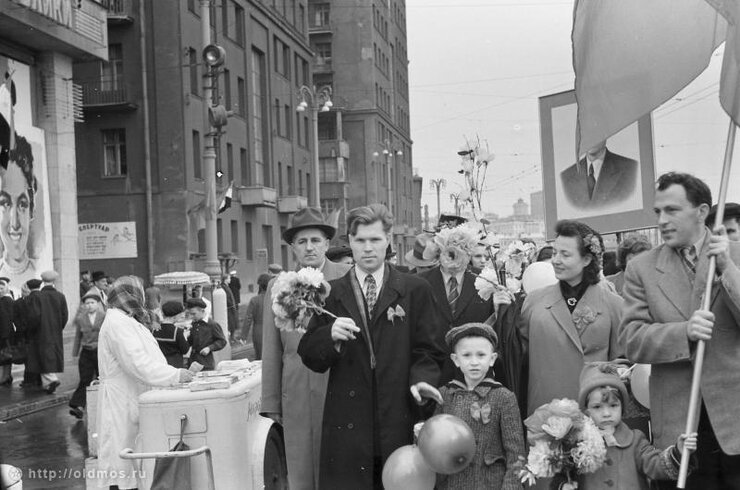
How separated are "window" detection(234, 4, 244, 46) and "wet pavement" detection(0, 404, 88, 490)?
3242cm

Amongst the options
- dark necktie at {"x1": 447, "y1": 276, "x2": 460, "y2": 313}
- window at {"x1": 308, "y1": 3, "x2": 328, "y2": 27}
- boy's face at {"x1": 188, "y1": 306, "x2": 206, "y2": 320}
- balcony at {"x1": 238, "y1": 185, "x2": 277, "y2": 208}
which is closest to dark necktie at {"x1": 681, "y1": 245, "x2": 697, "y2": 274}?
dark necktie at {"x1": 447, "y1": 276, "x2": 460, "y2": 313}

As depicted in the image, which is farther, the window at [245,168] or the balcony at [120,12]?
the window at [245,168]

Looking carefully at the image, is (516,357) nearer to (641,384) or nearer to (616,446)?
(641,384)

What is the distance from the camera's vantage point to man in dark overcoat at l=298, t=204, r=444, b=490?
509 centimetres

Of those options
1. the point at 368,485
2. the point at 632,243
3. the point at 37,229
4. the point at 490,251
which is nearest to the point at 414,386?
the point at 368,485

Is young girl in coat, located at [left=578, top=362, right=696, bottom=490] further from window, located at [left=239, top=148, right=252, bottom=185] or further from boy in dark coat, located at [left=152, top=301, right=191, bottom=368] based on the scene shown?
window, located at [left=239, top=148, right=252, bottom=185]

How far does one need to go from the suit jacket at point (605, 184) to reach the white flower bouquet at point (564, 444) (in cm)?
282

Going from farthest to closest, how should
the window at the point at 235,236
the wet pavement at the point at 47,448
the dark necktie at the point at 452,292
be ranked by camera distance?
the window at the point at 235,236
the wet pavement at the point at 47,448
the dark necktie at the point at 452,292

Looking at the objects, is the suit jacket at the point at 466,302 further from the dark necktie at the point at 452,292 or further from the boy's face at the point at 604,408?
the boy's face at the point at 604,408

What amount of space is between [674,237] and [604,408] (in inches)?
38.6

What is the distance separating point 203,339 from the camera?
1060 centimetres

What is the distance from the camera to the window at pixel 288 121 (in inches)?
2078

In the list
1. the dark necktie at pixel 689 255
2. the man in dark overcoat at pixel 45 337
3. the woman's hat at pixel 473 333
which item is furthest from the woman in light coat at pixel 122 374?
the man in dark overcoat at pixel 45 337

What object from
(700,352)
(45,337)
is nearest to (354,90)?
(45,337)
